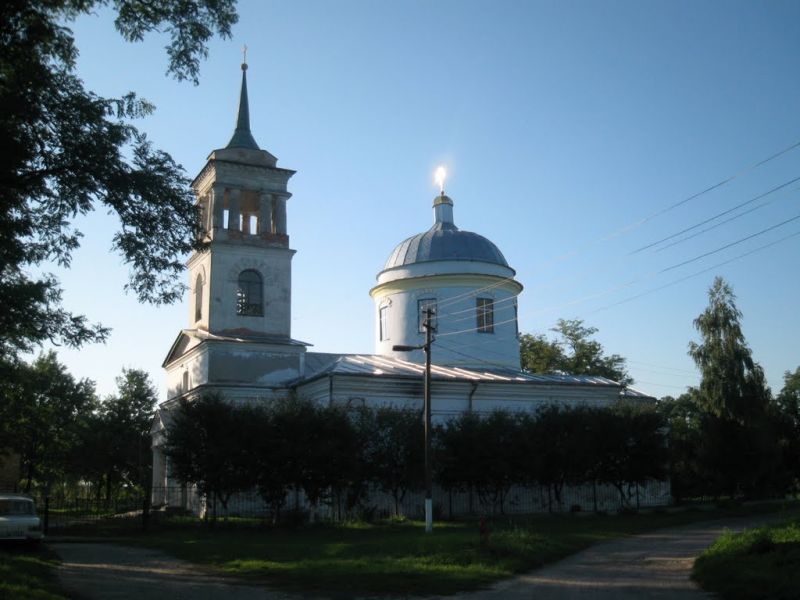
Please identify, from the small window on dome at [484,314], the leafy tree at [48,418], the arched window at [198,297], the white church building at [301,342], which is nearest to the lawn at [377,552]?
the white church building at [301,342]

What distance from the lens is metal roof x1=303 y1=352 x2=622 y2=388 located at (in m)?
30.9

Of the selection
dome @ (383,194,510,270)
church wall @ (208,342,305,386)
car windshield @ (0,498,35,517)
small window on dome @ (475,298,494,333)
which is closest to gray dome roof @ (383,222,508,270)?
dome @ (383,194,510,270)

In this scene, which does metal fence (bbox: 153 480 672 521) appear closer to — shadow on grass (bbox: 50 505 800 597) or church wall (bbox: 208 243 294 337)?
shadow on grass (bbox: 50 505 800 597)

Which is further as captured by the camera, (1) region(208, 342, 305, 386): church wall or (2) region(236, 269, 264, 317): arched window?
(2) region(236, 269, 264, 317): arched window

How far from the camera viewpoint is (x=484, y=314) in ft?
121

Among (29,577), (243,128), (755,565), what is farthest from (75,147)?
(243,128)

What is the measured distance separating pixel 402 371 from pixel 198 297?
9.51 metres

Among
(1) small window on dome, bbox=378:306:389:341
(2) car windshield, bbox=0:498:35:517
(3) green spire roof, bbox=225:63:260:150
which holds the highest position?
(3) green spire roof, bbox=225:63:260:150

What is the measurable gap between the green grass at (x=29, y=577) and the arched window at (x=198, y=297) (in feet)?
50.4

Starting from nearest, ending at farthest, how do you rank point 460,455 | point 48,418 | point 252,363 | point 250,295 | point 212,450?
point 212,450, point 460,455, point 252,363, point 250,295, point 48,418

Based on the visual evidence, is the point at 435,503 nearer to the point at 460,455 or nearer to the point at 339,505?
the point at 460,455

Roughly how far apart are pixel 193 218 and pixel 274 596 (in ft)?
20.6

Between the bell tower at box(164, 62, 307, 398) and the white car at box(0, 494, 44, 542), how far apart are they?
10.0 meters


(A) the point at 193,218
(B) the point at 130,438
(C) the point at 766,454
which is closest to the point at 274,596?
(A) the point at 193,218
